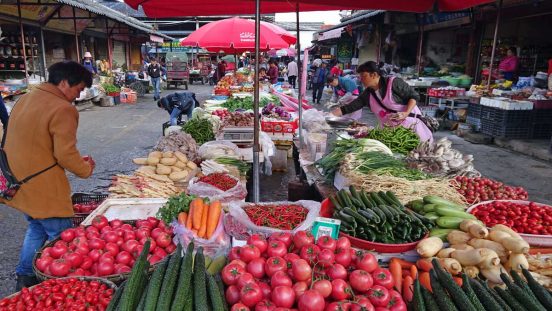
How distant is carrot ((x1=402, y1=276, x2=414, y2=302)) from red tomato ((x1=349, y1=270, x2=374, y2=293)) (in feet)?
0.98

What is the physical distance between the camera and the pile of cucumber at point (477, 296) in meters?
1.84

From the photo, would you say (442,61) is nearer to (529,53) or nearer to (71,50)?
(529,53)

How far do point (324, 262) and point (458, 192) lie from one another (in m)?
2.13

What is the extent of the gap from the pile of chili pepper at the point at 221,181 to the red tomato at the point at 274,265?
2030 mm

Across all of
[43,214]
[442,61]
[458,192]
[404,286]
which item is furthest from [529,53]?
[43,214]

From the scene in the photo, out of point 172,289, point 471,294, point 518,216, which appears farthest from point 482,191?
point 172,289

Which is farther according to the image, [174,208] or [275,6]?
[275,6]

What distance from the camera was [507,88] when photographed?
10750 mm

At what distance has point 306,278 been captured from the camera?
1.96m

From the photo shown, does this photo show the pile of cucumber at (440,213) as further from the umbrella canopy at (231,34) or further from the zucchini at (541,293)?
the umbrella canopy at (231,34)

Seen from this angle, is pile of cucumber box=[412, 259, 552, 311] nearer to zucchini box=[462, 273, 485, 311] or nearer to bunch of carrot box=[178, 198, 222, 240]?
zucchini box=[462, 273, 485, 311]

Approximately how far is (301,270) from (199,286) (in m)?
0.52

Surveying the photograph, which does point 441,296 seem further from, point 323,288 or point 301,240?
point 301,240

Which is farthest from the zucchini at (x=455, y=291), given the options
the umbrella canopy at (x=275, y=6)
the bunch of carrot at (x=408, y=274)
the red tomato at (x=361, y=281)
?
the umbrella canopy at (x=275, y=6)
